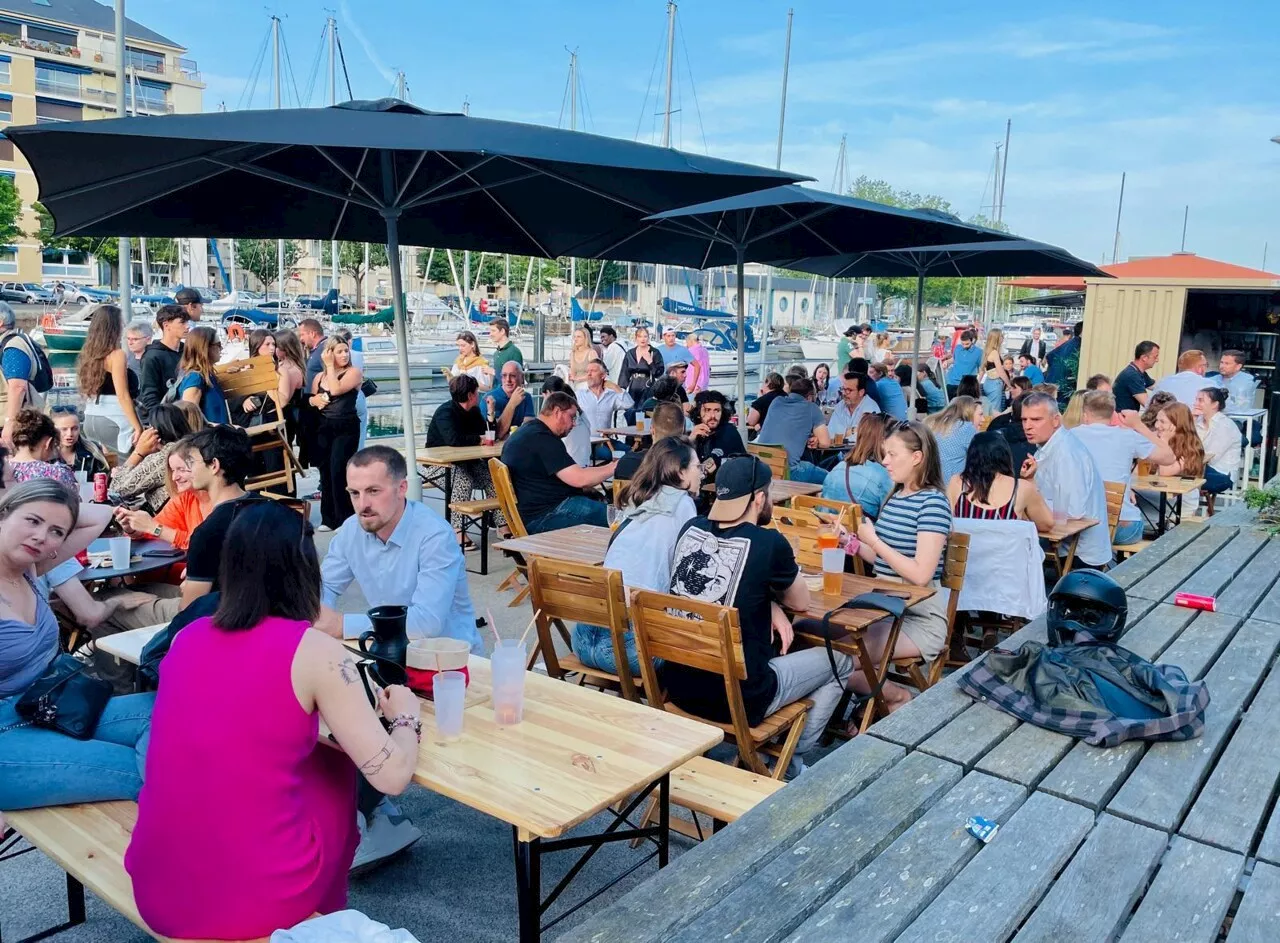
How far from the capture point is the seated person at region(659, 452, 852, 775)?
3453 mm

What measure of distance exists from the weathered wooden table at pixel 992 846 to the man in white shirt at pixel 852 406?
229 inches

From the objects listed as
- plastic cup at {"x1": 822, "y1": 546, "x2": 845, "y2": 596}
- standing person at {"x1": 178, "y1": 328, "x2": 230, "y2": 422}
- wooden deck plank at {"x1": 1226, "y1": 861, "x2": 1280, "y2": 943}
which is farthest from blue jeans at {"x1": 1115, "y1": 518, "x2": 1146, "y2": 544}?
standing person at {"x1": 178, "y1": 328, "x2": 230, "y2": 422}

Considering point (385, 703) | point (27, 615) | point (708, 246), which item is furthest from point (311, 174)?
point (708, 246)

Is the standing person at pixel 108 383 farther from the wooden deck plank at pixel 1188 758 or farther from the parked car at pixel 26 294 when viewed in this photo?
the parked car at pixel 26 294

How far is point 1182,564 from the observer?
505 centimetres

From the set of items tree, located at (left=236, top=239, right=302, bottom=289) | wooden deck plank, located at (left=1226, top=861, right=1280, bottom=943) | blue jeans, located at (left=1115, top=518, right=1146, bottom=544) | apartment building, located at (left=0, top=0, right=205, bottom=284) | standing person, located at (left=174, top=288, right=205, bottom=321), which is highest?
apartment building, located at (left=0, top=0, right=205, bottom=284)

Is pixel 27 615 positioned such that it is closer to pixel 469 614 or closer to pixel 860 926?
pixel 469 614

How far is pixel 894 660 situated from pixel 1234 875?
215 cm

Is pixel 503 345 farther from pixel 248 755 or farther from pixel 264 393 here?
pixel 248 755

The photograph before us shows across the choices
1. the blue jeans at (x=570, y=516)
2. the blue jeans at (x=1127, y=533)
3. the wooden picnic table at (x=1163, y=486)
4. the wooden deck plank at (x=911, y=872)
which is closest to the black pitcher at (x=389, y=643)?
the wooden deck plank at (x=911, y=872)

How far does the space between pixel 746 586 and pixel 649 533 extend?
67 cm

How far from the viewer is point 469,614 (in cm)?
377

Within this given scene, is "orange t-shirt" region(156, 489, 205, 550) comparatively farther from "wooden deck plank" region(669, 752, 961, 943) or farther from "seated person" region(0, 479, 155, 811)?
"wooden deck plank" region(669, 752, 961, 943)

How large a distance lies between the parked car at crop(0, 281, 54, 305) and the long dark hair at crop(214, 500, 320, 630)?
48.6m
